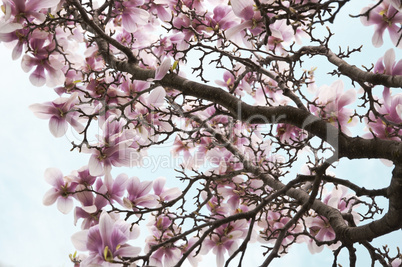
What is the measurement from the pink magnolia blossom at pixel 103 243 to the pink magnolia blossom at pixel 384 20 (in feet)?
5.61

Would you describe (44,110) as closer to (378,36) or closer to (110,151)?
(110,151)

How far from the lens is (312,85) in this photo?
2.80 meters

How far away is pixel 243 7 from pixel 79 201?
4.24ft

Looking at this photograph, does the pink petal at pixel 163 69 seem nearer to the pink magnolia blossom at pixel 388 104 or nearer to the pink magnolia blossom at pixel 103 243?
the pink magnolia blossom at pixel 103 243

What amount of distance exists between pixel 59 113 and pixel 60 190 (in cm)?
43

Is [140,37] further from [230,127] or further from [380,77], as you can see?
[380,77]

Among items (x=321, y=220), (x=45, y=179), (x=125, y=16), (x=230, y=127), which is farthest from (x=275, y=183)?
(x=125, y=16)

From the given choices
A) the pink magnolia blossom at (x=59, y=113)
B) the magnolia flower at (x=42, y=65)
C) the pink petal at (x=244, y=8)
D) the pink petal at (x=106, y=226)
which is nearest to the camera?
the pink petal at (x=106, y=226)

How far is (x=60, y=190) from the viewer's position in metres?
1.97

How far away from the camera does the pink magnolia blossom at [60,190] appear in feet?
6.39

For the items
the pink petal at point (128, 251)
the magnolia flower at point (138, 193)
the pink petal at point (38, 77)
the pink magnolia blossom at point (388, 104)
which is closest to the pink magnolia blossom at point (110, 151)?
the magnolia flower at point (138, 193)

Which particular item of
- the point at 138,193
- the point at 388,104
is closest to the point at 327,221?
the point at 388,104

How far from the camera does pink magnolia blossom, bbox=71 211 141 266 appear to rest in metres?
1.45

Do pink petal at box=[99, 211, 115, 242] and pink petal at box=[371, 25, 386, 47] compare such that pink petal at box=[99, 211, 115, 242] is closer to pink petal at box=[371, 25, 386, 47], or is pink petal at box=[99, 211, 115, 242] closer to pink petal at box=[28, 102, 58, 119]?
pink petal at box=[28, 102, 58, 119]
